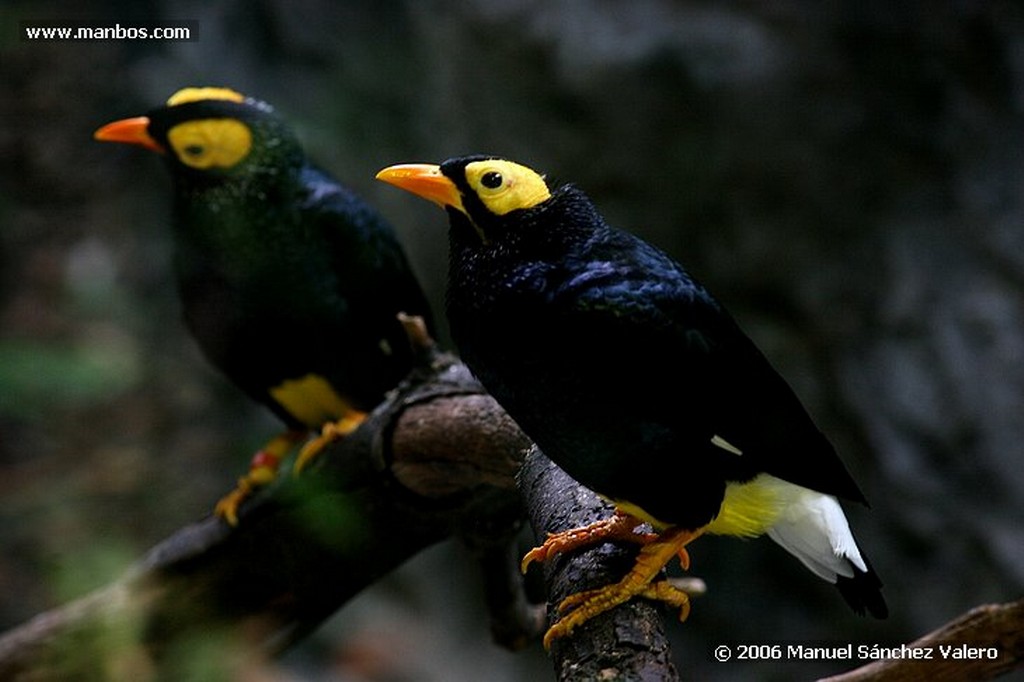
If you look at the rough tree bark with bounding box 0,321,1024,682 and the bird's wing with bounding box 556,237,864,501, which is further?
the rough tree bark with bounding box 0,321,1024,682

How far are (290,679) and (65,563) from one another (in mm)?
1008

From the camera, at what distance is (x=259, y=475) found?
3041mm

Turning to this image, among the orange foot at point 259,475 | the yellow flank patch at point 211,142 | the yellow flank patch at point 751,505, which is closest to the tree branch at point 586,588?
the yellow flank patch at point 751,505

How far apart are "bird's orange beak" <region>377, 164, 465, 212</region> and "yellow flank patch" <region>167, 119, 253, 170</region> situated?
1.11 meters

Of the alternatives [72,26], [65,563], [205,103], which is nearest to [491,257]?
[205,103]

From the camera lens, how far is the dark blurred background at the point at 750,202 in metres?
3.64

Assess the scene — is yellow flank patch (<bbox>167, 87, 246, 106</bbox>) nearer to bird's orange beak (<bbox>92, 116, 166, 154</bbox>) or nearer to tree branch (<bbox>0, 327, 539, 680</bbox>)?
bird's orange beak (<bbox>92, 116, 166, 154</bbox>)

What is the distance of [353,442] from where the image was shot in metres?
2.68

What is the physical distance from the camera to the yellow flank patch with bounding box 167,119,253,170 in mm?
2793

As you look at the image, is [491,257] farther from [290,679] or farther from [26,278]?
[26,278]

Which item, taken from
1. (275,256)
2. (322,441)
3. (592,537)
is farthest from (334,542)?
(592,537)

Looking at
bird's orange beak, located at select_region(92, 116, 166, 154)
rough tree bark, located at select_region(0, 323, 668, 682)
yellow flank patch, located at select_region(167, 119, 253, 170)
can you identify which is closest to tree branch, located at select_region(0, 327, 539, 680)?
rough tree bark, located at select_region(0, 323, 668, 682)

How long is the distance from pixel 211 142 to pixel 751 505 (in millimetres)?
1648

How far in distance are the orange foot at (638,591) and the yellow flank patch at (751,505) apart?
129mm
